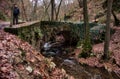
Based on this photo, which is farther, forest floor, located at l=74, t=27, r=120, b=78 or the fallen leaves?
forest floor, located at l=74, t=27, r=120, b=78

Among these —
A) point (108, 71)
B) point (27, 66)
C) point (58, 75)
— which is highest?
point (27, 66)

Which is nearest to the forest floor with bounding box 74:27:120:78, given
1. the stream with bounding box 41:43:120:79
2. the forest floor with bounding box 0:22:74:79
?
the stream with bounding box 41:43:120:79

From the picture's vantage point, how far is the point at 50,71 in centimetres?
848

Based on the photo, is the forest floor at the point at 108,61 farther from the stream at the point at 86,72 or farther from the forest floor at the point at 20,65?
the forest floor at the point at 20,65

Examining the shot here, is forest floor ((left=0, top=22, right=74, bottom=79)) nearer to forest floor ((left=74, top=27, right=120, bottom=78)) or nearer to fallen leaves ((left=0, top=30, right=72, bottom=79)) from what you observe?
fallen leaves ((left=0, top=30, right=72, bottom=79))

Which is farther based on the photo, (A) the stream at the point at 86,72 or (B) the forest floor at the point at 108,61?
(B) the forest floor at the point at 108,61

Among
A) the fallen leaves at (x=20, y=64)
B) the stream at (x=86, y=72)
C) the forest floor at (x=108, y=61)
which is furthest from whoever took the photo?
the forest floor at (x=108, y=61)

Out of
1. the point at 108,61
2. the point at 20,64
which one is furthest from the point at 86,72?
the point at 20,64

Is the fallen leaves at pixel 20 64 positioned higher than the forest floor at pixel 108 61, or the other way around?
the fallen leaves at pixel 20 64

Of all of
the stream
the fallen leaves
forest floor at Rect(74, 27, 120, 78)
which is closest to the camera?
the fallen leaves

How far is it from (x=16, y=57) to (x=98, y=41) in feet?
60.5

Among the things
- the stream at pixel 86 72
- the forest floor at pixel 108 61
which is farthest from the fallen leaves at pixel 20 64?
the forest floor at pixel 108 61

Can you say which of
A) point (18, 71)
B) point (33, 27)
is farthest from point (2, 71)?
point (33, 27)

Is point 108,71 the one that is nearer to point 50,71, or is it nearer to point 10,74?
point 50,71
